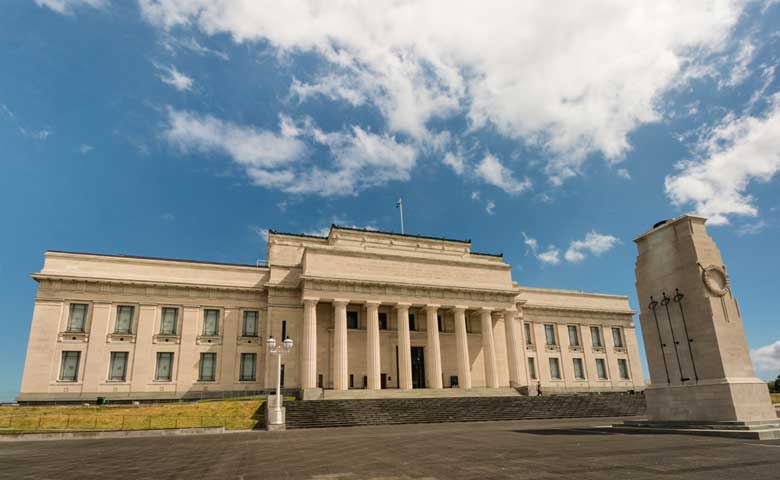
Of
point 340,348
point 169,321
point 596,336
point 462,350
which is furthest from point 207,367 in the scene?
point 596,336

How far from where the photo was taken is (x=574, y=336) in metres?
58.8

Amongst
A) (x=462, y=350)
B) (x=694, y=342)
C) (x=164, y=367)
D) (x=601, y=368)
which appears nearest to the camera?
(x=694, y=342)

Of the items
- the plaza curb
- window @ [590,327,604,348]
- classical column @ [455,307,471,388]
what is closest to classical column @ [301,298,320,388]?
classical column @ [455,307,471,388]

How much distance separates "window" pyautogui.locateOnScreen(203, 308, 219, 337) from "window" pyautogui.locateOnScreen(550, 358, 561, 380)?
3996 cm

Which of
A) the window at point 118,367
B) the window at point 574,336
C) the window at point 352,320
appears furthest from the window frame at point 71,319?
the window at point 574,336

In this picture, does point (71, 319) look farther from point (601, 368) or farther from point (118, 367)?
point (601, 368)

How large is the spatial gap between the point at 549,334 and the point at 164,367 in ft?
146

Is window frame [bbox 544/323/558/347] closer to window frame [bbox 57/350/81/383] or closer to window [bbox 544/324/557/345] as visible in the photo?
window [bbox 544/324/557/345]

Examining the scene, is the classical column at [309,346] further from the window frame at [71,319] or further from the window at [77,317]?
the window at [77,317]

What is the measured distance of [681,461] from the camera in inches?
444

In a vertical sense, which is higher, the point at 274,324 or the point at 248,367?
the point at 274,324

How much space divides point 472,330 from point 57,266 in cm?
4268

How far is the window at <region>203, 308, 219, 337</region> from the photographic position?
44.9 meters

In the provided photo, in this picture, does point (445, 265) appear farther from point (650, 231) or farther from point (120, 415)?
point (120, 415)
